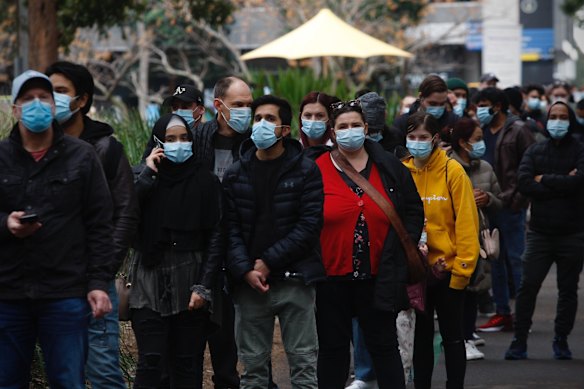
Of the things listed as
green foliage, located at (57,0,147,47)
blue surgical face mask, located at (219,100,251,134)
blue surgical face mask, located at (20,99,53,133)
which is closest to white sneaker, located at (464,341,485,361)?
blue surgical face mask, located at (219,100,251,134)

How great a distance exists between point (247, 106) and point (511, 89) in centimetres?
721

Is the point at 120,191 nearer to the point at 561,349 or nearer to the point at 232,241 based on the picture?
the point at 232,241

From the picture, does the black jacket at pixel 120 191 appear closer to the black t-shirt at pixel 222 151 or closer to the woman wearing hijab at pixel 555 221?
the black t-shirt at pixel 222 151

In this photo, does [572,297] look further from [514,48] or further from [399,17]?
[399,17]

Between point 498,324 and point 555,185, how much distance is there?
223 centimetres

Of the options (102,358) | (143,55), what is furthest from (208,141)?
(143,55)

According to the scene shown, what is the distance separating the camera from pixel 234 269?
7043 millimetres

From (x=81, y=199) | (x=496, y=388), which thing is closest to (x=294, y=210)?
(x=81, y=199)

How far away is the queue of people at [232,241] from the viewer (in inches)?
233

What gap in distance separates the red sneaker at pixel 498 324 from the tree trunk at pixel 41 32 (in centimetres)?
799

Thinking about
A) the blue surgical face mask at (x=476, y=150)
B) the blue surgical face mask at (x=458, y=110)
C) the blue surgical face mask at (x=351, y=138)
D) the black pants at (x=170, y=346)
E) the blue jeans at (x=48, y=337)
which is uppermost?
the blue surgical face mask at (x=351, y=138)

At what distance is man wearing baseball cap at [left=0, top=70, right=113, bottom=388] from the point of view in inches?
230

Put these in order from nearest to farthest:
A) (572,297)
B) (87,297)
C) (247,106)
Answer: (87,297), (247,106), (572,297)

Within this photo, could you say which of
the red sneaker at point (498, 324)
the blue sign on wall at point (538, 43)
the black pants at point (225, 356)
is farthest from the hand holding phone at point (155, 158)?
the blue sign on wall at point (538, 43)
